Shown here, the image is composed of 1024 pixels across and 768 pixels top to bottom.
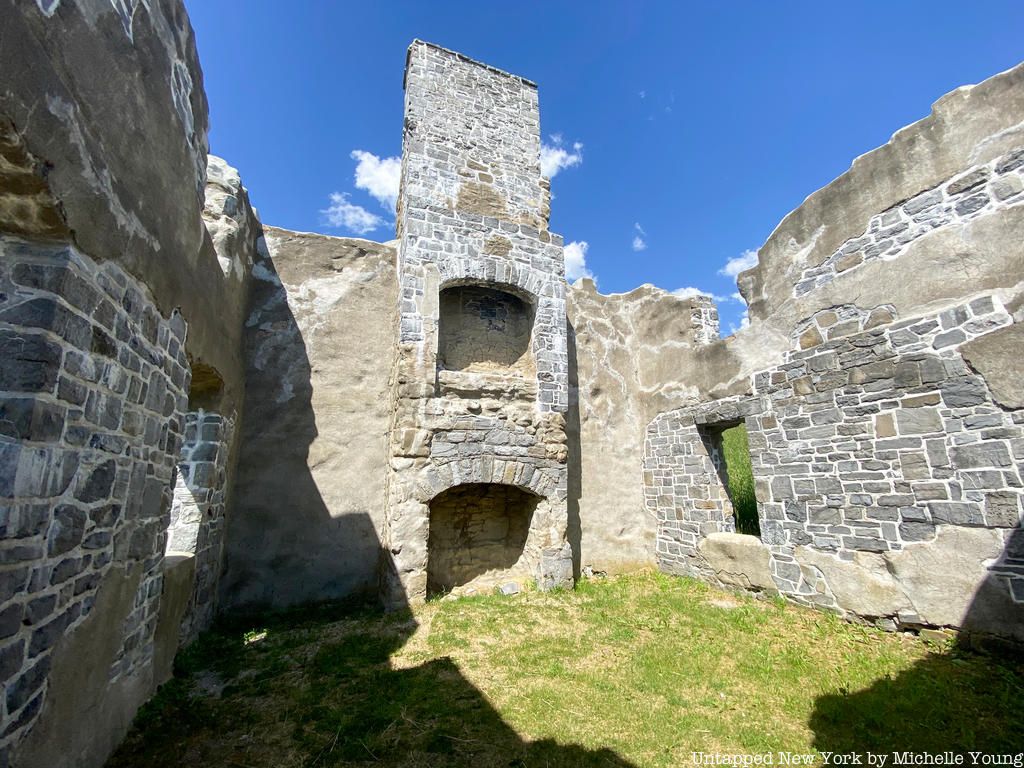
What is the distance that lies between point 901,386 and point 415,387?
206 inches

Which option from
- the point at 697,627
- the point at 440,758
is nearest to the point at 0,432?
the point at 440,758

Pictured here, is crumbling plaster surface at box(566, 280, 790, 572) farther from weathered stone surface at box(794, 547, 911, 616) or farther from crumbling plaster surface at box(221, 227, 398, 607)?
crumbling plaster surface at box(221, 227, 398, 607)

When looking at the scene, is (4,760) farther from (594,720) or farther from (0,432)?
(594,720)

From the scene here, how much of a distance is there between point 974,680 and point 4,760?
5814 mm

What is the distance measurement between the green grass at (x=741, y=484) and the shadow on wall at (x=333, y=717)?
4730 mm

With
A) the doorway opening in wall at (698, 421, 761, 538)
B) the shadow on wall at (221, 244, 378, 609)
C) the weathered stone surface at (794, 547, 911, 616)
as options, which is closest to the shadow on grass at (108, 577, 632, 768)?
the shadow on wall at (221, 244, 378, 609)

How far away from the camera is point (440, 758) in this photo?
278 centimetres

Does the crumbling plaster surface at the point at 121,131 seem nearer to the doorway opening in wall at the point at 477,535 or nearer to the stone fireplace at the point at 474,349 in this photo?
the stone fireplace at the point at 474,349

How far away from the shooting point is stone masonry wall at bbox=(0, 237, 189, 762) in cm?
193

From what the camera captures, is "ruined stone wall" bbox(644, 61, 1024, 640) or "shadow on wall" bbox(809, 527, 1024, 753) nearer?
"shadow on wall" bbox(809, 527, 1024, 753)

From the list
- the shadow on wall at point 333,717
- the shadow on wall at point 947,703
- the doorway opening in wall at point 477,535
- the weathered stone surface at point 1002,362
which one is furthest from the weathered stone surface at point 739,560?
the shadow on wall at point 333,717

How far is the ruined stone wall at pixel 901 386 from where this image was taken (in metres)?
4.06

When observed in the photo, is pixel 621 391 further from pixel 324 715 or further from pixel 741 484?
pixel 324 715

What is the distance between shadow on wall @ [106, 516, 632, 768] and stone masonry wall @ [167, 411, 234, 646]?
541 millimetres
